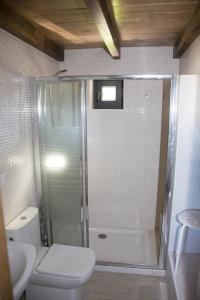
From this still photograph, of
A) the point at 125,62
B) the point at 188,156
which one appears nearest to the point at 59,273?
the point at 188,156

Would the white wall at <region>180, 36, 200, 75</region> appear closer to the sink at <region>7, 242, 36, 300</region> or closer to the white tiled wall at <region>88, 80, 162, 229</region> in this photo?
the white tiled wall at <region>88, 80, 162, 229</region>

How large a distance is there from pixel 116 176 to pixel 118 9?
1.95 meters

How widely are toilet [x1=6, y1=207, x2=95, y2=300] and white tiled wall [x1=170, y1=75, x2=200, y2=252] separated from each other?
3.13 ft

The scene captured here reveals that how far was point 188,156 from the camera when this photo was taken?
2.03 meters

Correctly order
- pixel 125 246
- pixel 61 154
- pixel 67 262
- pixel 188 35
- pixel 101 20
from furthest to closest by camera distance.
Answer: pixel 125 246
pixel 61 154
pixel 188 35
pixel 67 262
pixel 101 20

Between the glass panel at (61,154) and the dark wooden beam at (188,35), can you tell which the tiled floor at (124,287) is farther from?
the dark wooden beam at (188,35)

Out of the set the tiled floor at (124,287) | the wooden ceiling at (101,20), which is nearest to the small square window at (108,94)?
the wooden ceiling at (101,20)

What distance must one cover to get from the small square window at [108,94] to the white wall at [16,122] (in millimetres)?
764

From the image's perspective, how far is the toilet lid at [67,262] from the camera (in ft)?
5.64

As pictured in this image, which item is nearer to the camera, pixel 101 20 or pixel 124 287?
pixel 101 20

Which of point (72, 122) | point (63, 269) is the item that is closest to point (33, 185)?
point (72, 122)

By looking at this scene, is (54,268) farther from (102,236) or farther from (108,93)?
(108,93)

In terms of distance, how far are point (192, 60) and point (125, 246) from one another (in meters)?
2.18

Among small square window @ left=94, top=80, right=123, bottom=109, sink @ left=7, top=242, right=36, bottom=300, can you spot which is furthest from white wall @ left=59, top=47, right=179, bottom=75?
sink @ left=7, top=242, right=36, bottom=300
